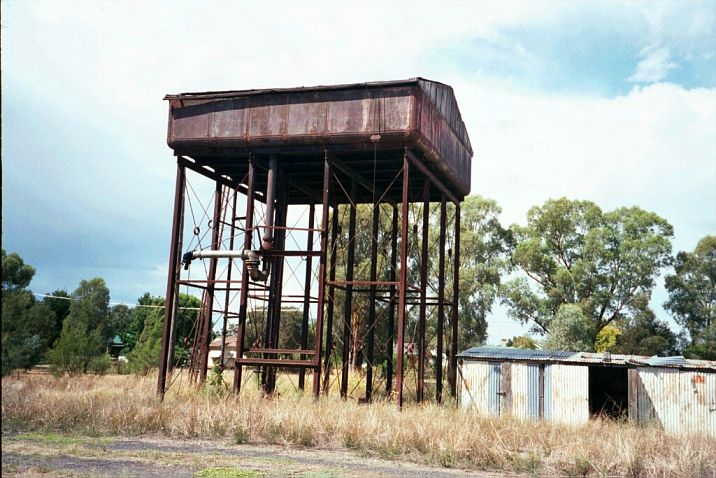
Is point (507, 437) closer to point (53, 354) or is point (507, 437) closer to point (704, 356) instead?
point (53, 354)

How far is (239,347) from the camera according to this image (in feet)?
73.5

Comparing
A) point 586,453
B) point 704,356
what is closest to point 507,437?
point 586,453

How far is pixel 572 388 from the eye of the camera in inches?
853

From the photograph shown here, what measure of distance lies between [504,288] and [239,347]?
32.4 meters

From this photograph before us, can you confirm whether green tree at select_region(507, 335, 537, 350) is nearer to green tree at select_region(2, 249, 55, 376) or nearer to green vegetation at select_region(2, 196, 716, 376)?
green vegetation at select_region(2, 196, 716, 376)

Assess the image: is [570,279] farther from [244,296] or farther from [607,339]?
[244,296]

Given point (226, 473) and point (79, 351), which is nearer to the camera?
point (226, 473)

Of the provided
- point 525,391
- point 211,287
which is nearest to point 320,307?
point 211,287

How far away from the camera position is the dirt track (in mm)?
11842

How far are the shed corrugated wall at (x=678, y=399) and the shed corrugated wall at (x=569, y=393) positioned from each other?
161 cm

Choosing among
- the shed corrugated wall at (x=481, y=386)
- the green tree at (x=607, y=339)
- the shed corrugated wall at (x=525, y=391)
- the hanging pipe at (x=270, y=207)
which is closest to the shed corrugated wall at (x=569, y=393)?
the shed corrugated wall at (x=525, y=391)

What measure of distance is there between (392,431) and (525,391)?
793cm

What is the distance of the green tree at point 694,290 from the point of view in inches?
2063

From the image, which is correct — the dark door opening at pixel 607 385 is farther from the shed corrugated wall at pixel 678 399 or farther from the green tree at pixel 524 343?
the green tree at pixel 524 343
